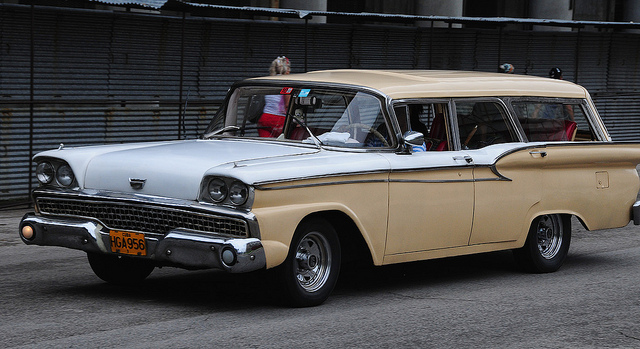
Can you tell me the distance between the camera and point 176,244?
263 inches

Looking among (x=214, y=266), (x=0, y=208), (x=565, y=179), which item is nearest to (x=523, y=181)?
(x=565, y=179)

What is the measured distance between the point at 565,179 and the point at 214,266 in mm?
3767

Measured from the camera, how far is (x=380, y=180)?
7.48m

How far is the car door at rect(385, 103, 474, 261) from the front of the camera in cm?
763

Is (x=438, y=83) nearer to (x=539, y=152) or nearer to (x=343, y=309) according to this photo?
(x=539, y=152)

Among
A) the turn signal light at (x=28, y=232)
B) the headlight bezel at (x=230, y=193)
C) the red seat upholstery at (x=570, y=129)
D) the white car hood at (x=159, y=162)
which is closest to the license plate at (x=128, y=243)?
the white car hood at (x=159, y=162)

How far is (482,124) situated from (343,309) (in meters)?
2.27

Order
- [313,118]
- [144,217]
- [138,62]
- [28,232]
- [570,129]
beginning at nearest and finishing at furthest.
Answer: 1. [144,217]
2. [28,232]
3. [313,118]
4. [570,129]
5. [138,62]

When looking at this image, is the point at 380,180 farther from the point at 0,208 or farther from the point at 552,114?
the point at 0,208

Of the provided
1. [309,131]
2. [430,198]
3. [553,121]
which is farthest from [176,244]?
[553,121]

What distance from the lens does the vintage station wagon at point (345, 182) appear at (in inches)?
265

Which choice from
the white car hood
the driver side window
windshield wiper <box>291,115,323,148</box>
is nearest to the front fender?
the white car hood

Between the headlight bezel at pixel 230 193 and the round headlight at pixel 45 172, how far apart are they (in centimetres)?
138

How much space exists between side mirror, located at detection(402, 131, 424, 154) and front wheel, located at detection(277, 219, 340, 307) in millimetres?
944
